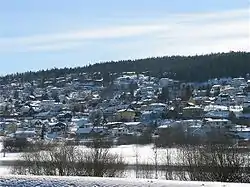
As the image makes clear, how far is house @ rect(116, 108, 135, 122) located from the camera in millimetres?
100438

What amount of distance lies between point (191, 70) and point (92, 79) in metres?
36.1

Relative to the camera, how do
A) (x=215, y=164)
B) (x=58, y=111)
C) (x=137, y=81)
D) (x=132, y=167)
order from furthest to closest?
(x=137, y=81)
(x=58, y=111)
(x=132, y=167)
(x=215, y=164)

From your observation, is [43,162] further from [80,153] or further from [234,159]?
[234,159]

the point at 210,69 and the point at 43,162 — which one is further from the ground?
the point at 210,69

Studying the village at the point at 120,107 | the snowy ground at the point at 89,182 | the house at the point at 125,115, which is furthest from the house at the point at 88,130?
the snowy ground at the point at 89,182

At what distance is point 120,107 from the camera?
117375 millimetres

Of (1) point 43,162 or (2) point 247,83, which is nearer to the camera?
(1) point 43,162

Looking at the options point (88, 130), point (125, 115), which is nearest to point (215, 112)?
point (125, 115)

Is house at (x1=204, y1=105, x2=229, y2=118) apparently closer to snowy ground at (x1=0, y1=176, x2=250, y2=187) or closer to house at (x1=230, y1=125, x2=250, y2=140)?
house at (x1=230, y1=125, x2=250, y2=140)

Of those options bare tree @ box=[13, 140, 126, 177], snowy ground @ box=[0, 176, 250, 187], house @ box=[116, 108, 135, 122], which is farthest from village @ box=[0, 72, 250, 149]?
snowy ground @ box=[0, 176, 250, 187]

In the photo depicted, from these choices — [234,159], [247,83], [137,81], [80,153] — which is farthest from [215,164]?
[137,81]

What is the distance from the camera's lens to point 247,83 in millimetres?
130875

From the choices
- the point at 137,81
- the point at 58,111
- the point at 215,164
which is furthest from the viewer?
the point at 137,81

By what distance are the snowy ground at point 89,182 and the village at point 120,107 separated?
1584 inches
